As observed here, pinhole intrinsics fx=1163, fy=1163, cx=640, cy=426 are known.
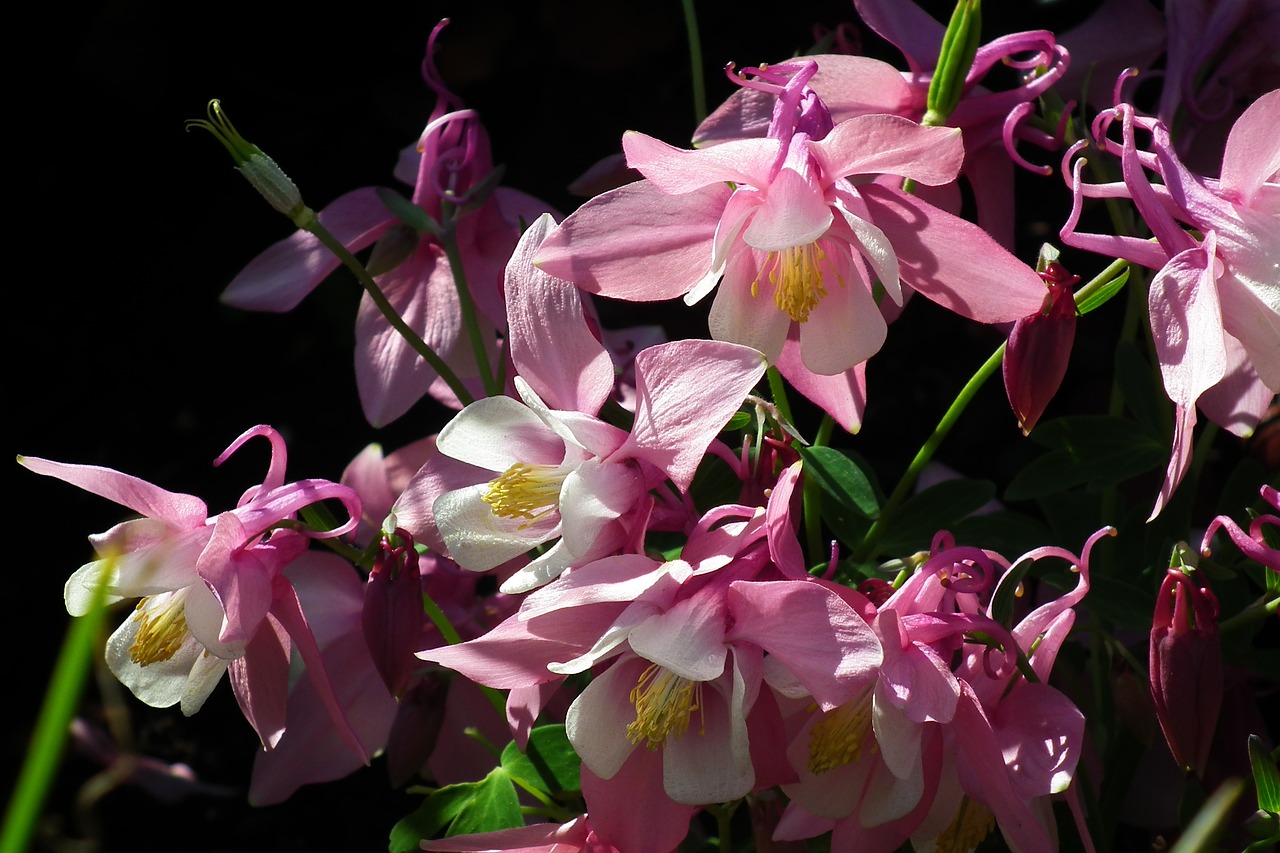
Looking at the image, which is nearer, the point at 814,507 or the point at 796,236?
the point at 796,236

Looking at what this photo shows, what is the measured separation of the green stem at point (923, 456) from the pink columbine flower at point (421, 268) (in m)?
0.28

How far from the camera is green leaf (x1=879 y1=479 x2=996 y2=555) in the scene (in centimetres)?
69

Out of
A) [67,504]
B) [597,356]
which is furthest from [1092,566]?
[67,504]

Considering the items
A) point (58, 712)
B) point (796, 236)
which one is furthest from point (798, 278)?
point (58, 712)

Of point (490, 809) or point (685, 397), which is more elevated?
point (685, 397)

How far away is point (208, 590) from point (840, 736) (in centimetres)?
31

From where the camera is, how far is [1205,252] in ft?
1.69

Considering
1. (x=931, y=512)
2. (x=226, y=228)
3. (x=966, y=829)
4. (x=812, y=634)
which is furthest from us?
(x=226, y=228)

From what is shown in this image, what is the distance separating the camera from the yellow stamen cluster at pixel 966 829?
590 mm

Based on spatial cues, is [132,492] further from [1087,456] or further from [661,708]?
Answer: [1087,456]

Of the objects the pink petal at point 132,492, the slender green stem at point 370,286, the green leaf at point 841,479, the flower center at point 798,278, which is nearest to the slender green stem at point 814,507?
the green leaf at point 841,479

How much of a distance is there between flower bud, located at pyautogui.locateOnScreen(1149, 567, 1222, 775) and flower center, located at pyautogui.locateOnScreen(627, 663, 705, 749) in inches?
8.5

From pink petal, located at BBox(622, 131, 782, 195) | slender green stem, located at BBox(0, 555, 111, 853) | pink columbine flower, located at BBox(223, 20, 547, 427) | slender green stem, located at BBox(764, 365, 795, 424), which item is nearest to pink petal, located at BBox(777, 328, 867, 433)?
slender green stem, located at BBox(764, 365, 795, 424)

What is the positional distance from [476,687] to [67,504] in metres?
0.66
